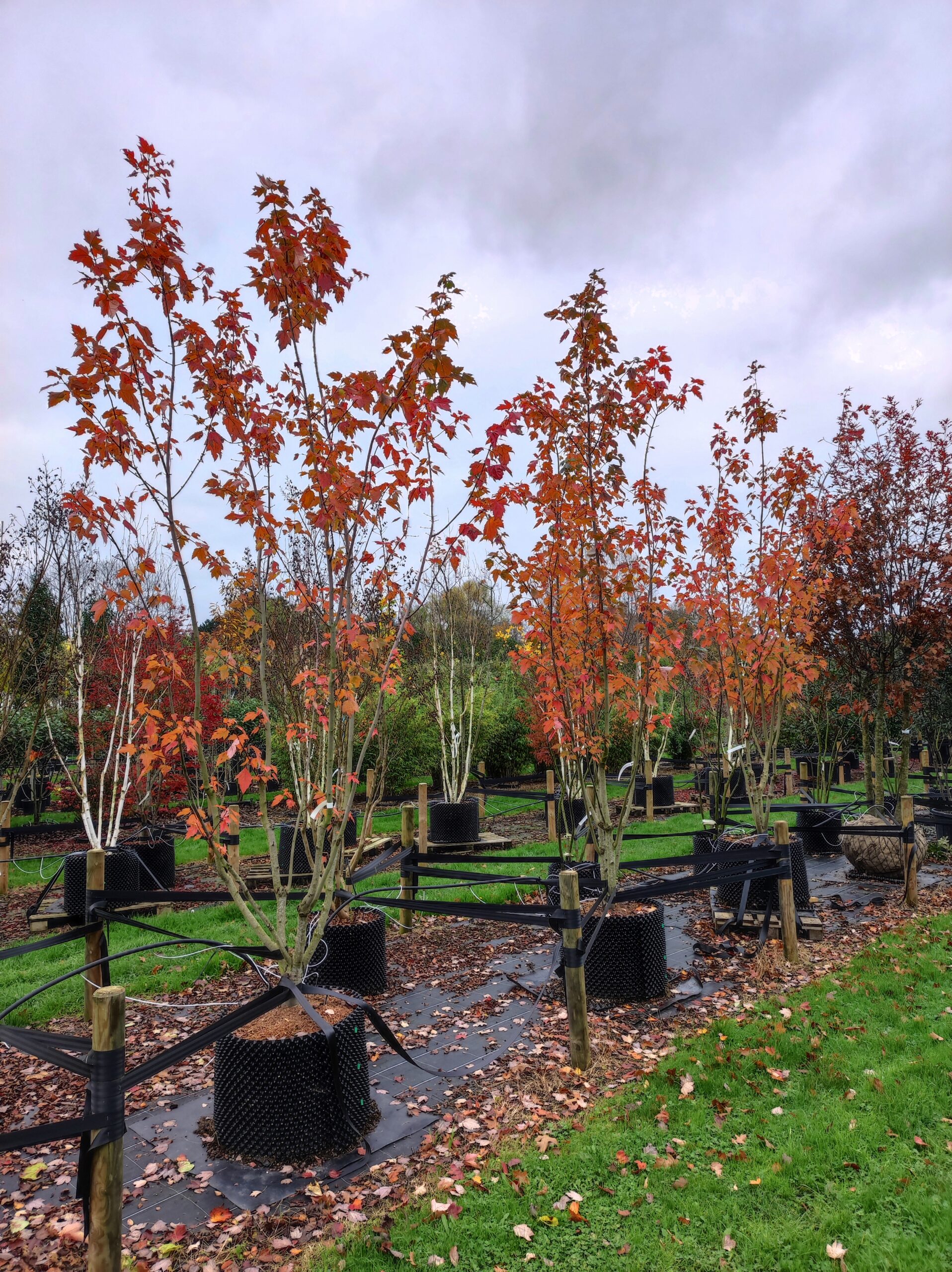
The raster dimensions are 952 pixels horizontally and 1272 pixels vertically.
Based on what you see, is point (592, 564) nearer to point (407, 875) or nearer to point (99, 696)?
point (407, 875)

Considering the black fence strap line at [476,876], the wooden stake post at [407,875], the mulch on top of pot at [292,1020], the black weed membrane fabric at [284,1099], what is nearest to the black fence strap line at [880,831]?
the black fence strap line at [476,876]

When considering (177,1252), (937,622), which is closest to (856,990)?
(177,1252)

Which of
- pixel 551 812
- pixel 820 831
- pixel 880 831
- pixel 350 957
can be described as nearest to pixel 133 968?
pixel 350 957

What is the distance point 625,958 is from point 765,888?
2.03m

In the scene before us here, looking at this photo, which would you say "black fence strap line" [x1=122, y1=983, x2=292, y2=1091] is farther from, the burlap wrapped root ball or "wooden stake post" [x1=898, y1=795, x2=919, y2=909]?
the burlap wrapped root ball

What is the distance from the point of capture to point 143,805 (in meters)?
9.04

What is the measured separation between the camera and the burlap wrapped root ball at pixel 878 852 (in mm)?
7766

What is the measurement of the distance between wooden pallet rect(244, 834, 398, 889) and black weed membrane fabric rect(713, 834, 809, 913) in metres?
3.50

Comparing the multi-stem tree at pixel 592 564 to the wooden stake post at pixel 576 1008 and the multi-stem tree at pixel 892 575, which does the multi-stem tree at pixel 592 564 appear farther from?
the multi-stem tree at pixel 892 575

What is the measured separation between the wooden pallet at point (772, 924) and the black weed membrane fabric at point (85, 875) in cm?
527


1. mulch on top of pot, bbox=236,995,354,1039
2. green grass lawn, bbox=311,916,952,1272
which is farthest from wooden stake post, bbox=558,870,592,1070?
mulch on top of pot, bbox=236,995,354,1039

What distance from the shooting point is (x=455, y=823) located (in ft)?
33.2

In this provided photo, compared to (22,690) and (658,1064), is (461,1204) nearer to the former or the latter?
(658,1064)

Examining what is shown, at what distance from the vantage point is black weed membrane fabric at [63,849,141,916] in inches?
272
